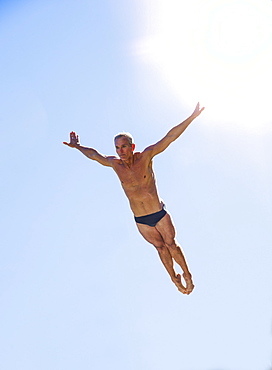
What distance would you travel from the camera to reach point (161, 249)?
12625 millimetres

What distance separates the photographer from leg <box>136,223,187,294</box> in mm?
12375

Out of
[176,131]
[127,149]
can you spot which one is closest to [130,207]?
[127,149]

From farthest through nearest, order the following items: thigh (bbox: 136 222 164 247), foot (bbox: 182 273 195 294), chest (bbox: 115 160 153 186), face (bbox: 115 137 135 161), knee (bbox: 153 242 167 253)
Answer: foot (bbox: 182 273 195 294) < knee (bbox: 153 242 167 253) < thigh (bbox: 136 222 164 247) < chest (bbox: 115 160 153 186) < face (bbox: 115 137 135 161)

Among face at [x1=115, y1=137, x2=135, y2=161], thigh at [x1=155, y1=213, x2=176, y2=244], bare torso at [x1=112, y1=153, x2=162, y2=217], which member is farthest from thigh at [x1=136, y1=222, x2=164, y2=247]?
face at [x1=115, y1=137, x2=135, y2=161]

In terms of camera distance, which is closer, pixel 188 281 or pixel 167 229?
pixel 167 229

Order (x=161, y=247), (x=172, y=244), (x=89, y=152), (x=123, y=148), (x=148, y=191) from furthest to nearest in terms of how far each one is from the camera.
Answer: (x=161, y=247) < (x=172, y=244) < (x=89, y=152) < (x=148, y=191) < (x=123, y=148)

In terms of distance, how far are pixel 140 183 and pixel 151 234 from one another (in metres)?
1.50

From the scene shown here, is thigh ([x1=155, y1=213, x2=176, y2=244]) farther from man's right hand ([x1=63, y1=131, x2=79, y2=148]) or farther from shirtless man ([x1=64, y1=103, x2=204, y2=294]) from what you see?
man's right hand ([x1=63, y1=131, x2=79, y2=148])

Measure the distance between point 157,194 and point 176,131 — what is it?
1819mm

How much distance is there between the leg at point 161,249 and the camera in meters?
12.4

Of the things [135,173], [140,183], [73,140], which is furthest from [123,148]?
[73,140]

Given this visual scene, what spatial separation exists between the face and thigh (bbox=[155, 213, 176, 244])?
188 cm

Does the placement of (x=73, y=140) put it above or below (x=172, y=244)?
above

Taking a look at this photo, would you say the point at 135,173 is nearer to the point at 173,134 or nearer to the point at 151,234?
the point at 173,134
